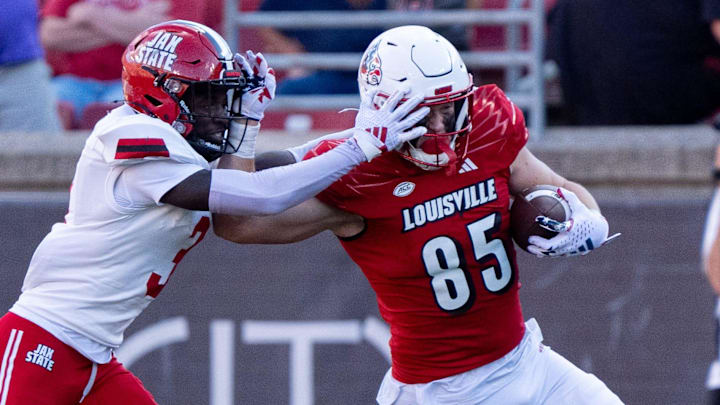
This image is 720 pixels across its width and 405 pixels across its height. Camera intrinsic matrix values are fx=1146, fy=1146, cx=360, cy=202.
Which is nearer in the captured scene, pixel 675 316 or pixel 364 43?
pixel 675 316

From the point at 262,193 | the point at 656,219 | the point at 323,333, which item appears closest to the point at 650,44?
the point at 656,219

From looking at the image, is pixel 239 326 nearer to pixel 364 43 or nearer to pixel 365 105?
pixel 364 43

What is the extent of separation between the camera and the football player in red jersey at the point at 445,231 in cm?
342

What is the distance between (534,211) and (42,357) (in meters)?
1.54

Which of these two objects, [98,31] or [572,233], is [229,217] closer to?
[572,233]

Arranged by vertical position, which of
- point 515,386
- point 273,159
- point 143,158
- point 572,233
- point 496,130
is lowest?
point 515,386

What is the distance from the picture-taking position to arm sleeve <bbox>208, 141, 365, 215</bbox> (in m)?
3.24

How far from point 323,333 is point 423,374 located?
140cm

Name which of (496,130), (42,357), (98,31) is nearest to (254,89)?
(496,130)

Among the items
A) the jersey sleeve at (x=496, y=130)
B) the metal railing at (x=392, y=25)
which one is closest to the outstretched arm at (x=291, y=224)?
the jersey sleeve at (x=496, y=130)

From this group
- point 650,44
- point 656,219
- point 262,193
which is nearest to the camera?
point 262,193

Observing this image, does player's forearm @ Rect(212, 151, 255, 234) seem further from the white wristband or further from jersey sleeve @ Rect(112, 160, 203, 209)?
jersey sleeve @ Rect(112, 160, 203, 209)

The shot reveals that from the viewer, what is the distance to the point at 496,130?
11.7 feet

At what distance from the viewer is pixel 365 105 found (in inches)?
134
